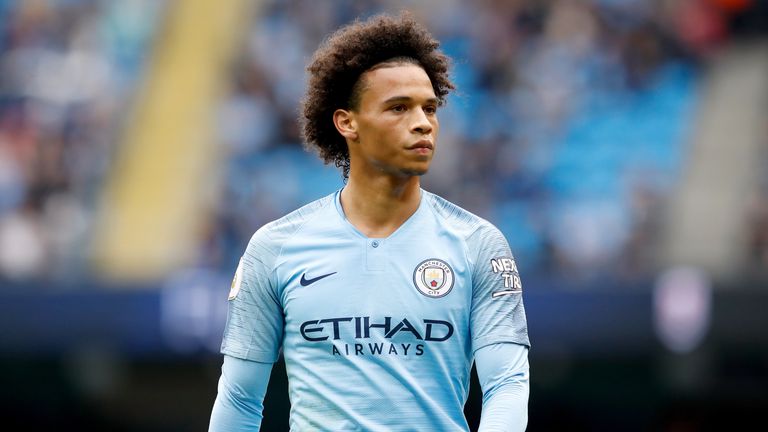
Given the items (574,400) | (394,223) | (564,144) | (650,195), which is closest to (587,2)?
(564,144)

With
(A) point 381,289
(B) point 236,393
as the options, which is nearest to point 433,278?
(A) point 381,289

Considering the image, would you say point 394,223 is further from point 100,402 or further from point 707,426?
point 100,402

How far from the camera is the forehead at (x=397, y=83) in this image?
4.67 metres

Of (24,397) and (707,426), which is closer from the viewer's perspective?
(707,426)

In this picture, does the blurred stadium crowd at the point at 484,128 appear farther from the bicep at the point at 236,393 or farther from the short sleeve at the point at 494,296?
the bicep at the point at 236,393

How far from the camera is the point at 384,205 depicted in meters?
4.79

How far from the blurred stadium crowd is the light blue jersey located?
7.40 metres

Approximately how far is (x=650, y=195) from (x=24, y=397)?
7655mm

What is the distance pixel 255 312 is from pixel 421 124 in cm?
82

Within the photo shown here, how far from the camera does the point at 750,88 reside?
15109 mm

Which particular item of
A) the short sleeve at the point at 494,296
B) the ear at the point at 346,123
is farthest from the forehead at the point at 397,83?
the short sleeve at the point at 494,296

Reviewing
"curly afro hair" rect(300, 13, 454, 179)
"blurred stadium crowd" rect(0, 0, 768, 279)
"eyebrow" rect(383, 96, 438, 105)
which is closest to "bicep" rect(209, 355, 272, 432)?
"curly afro hair" rect(300, 13, 454, 179)

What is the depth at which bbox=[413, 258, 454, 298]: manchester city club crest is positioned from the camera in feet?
15.0

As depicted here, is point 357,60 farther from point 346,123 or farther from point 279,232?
point 279,232
